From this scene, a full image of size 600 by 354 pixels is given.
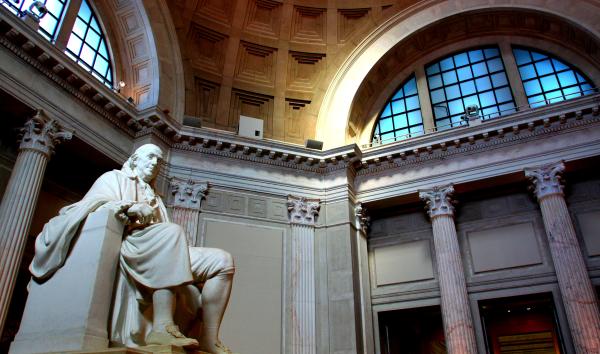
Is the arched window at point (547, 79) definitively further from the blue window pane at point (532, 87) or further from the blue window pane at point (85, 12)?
the blue window pane at point (85, 12)

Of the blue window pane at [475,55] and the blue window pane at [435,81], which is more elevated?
the blue window pane at [475,55]

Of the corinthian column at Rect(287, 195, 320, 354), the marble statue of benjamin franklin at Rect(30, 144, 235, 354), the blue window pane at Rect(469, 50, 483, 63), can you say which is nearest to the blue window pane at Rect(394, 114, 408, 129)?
the blue window pane at Rect(469, 50, 483, 63)

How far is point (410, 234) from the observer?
1241 centimetres

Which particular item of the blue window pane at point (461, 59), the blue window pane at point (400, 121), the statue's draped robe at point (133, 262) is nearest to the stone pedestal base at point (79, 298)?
the statue's draped robe at point (133, 262)

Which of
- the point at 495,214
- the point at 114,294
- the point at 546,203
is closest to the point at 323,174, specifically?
the point at 495,214

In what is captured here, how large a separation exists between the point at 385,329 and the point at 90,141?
801 cm

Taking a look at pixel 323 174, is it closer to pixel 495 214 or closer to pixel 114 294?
pixel 495 214

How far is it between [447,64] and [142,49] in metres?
8.29

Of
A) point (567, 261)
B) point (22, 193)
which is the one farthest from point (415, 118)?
point (22, 193)

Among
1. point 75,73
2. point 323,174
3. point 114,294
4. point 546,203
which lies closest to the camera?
point 114,294

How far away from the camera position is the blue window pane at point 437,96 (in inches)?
527

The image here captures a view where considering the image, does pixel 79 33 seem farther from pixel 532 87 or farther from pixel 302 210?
pixel 532 87

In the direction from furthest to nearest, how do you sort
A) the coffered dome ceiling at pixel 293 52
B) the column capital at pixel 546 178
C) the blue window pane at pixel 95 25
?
the coffered dome ceiling at pixel 293 52, the blue window pane at pixel 95 25, the column capital at pixel 546 178

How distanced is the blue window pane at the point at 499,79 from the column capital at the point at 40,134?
10.6 meters
